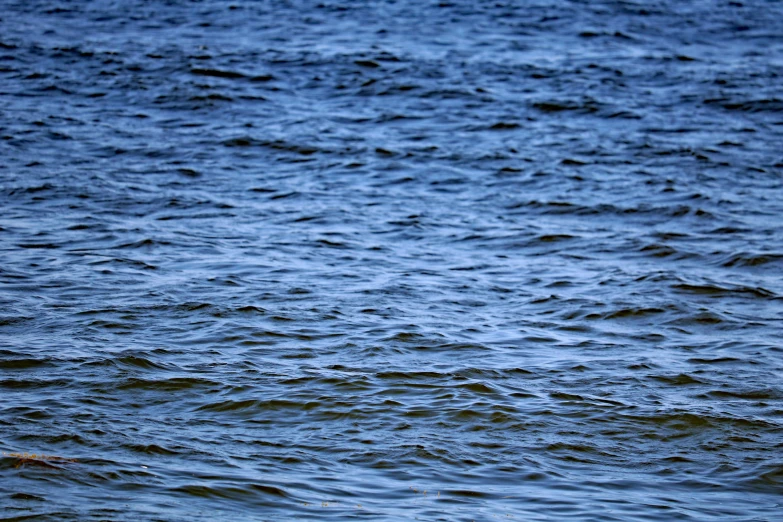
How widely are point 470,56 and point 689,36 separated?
465cm

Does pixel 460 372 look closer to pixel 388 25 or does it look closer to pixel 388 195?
pixel 388 195

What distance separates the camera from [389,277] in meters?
9.15

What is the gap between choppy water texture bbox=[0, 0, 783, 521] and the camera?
5590 mm

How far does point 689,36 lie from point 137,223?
13.2 m

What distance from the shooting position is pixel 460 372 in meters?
7.06

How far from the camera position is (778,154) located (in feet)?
44.3

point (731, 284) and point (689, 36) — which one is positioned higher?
point (689, 36)

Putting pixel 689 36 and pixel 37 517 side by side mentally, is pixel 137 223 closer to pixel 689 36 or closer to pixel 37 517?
→ pixel 37 517

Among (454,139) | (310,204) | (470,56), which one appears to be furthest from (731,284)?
(470,56)

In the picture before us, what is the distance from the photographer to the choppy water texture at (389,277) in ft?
18.3

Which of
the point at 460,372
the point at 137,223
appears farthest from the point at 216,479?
the point at 137,223


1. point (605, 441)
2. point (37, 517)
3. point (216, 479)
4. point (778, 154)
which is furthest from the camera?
point (778, 154)

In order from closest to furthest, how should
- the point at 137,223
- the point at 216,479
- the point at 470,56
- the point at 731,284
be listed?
1. the point at 216,479
2. the point at 731,284
3. the point at 137,223
4. the point at 470,56

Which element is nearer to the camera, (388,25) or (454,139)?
(454,139)
